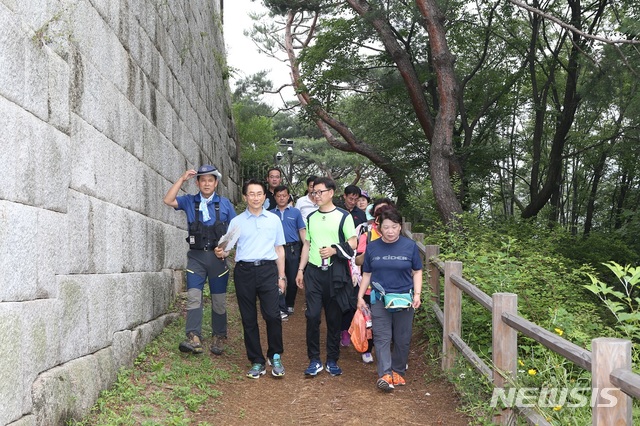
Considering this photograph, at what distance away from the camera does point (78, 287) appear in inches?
156

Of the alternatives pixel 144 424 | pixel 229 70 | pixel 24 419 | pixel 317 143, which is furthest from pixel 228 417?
pixel 317 143

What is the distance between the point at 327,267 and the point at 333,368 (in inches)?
37.9

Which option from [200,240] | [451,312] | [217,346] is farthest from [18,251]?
[451,312]

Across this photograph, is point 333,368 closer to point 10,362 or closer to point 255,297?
point 255,297

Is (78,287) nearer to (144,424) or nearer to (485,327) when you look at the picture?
(144,424)

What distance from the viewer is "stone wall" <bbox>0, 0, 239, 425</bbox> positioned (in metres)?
3.10

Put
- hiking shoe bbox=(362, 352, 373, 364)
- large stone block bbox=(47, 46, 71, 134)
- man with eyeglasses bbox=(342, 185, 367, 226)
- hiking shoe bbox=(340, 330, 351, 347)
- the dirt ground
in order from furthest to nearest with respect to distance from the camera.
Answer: man with eyeglasses bbox=(342, 185, 367, 226)
hiking shoe bbox=(340, 330, 351, 347)
hiking shoe bbox=(362, 352, 373, 364)
the dirt ground
large stone block bbox=(47, 46, 71, 134)

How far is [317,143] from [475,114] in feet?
64.3

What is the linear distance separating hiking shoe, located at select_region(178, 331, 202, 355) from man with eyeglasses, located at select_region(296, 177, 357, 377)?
99 centimetres

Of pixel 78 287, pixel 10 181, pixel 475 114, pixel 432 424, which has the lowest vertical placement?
pixel 432 424

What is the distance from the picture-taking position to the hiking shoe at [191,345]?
5.82 m

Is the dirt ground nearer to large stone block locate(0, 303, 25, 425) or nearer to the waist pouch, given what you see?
the waist pouch

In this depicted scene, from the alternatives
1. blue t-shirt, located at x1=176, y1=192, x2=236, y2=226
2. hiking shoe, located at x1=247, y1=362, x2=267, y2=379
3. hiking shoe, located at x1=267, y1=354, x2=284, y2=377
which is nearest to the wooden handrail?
hiking shoe, located at x1=267, y1=354, x2=284, y2=377

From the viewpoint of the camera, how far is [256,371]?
19.3ft
